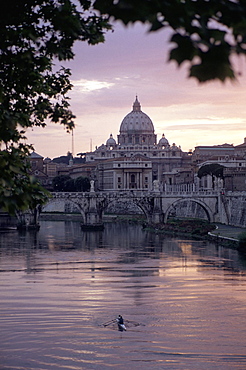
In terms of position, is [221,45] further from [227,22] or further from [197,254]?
[197,254]

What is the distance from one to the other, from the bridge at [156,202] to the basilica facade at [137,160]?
12072 millimetres

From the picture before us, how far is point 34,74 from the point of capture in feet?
24.3

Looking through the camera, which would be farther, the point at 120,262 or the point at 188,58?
the point at 120,262

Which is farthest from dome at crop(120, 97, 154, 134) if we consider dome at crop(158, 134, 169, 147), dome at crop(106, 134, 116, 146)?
dome at crop(158, 134, 169, 147)

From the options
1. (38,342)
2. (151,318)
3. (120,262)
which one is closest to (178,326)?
(151,318)

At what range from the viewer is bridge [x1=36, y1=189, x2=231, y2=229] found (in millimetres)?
52394

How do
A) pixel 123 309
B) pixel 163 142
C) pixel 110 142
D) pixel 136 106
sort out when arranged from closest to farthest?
pixel 123 309 → pixel 163 142 → pixel 110 142 → pixel 136 106

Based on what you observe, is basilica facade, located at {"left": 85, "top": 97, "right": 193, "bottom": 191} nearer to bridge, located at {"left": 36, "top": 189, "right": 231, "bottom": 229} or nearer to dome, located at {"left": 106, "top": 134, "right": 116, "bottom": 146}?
dome, located at {"left": 106, "top": 134, "right": 116, "bottom": 146}

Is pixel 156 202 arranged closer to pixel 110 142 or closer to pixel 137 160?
pixel 137 160

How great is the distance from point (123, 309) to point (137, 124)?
4643 inches

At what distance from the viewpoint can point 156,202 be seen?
180 ft

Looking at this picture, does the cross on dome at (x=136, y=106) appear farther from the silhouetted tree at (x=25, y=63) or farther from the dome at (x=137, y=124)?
the silhouetted tree at (x=25, y=63)

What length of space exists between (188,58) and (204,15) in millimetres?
406

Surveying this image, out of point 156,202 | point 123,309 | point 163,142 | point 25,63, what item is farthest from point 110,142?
point 25,63
